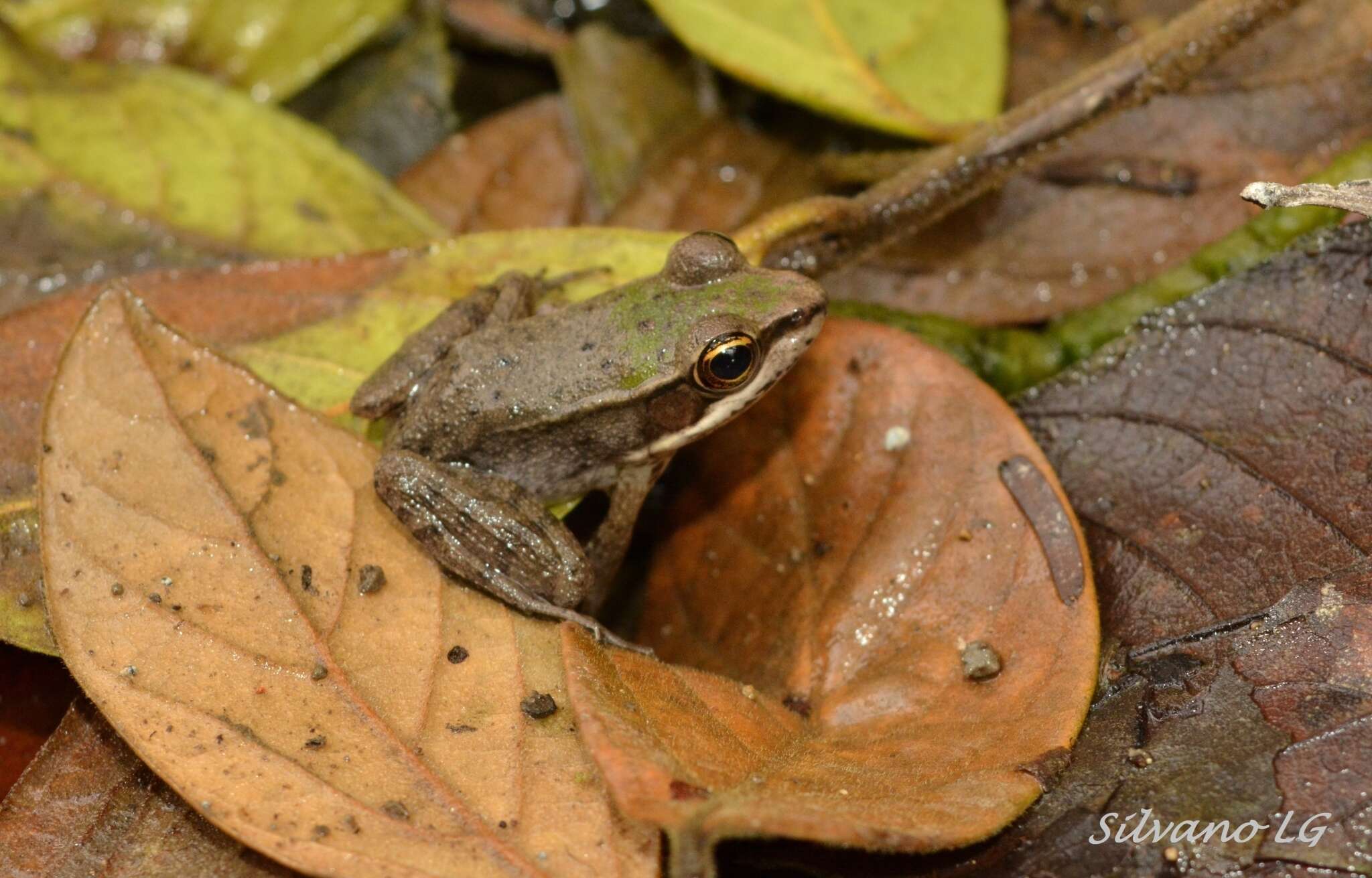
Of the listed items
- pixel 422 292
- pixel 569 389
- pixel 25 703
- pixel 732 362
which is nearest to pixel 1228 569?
pixel 732 362

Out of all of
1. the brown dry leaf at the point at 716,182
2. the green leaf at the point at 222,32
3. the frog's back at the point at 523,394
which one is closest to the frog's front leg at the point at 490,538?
the frog's back at the point at 523,394

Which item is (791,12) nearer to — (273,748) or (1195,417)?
(1195,417)

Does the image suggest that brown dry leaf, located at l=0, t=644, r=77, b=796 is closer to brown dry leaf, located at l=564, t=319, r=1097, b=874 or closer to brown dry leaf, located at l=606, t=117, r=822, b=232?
brown dry leaf, located at l=564, t=319, r=1097, b=874

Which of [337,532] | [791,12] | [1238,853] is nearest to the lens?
[1238,853]

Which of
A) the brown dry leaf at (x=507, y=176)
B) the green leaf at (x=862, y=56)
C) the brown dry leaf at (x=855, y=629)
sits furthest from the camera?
the brown dry leaf at (x=507, y=176)

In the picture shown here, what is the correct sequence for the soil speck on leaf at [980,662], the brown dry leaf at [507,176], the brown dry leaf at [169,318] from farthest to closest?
the brown dry leaf at [507,176] → the brown dry leaf at [169,318] → the soil speck on leaf at [980,662]

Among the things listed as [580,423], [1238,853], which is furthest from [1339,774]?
[580,423]

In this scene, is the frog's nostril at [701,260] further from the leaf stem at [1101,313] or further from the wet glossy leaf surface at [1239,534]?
the wet glossy leaf surface at [1239,534]

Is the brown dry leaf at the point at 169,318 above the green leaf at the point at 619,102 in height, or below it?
above
